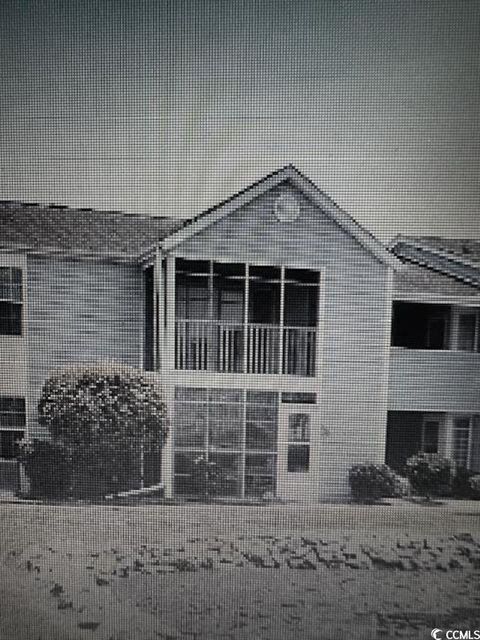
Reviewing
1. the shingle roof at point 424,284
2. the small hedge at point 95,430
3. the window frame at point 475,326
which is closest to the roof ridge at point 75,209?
the small hedge at point 95,430

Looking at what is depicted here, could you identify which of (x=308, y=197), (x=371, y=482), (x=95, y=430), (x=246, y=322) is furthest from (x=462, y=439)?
(x=95, y=430)

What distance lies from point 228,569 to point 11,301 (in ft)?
3.59

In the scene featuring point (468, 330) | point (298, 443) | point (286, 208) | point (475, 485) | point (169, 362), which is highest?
point (286, 208)

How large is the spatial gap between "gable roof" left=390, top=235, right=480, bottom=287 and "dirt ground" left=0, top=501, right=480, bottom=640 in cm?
74

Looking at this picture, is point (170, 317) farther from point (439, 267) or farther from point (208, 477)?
point (439, 267)

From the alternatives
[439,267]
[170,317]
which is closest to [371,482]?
[439,267]

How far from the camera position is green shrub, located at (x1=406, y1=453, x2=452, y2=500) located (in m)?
1.70

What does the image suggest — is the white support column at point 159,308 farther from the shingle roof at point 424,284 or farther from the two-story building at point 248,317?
the shingle roof at point 424,284

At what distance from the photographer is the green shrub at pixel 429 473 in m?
1.70

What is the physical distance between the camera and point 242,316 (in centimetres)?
164

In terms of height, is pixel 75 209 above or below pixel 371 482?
above
